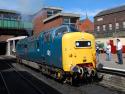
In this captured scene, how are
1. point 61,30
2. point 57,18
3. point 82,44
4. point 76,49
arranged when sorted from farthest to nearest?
point 57,18 → point 61,30 → point 82,44 → point 76,49

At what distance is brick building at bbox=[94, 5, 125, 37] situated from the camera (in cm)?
5996

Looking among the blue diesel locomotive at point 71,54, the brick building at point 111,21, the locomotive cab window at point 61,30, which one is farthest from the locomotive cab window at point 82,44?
the brick building at point 111,21

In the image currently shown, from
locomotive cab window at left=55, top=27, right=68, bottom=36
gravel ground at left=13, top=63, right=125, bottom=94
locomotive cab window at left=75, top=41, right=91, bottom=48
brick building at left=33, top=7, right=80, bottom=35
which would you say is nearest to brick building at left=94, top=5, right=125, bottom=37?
brick building at left=33, top=7, right=80, bottom=35

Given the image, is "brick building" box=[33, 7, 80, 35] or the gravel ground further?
"brick building" box=[33, 7, 80, 35]

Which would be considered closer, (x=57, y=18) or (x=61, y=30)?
(x=61, y=30)

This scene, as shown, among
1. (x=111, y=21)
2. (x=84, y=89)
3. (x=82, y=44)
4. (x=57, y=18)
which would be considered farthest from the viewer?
(x=111, y=21)

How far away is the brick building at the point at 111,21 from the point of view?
60.0 m

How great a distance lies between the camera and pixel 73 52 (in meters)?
12.8

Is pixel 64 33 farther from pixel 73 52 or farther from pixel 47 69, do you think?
pixel 47 69

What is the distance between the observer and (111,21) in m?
64.2

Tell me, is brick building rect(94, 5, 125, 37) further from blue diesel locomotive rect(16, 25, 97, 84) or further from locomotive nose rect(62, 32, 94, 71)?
locomotive nose rect(62, 32, 94, 71)

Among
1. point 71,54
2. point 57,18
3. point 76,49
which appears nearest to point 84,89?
point 71,54

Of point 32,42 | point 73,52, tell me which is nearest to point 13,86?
point 73,52

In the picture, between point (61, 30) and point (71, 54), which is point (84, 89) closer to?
point (71, 54)
